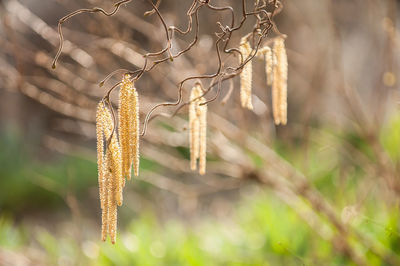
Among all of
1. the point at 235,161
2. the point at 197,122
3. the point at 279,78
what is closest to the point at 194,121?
the point at 197,122

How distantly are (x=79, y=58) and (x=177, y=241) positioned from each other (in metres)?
1.33

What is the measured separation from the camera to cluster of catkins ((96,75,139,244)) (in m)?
1.02

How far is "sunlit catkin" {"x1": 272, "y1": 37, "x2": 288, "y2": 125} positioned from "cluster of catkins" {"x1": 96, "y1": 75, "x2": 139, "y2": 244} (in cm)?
44

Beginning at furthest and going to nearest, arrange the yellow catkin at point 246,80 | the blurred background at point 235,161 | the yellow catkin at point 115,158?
the blurred background at point 235,161 → the yellow catkin at point 246,80 → the yellow catkin at point 115,158

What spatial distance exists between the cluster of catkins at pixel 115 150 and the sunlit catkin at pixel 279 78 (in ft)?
1.46

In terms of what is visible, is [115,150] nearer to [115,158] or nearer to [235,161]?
[115,158]

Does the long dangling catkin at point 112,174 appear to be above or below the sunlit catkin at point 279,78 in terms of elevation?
below

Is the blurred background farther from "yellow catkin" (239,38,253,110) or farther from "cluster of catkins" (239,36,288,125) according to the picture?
"yellow catkin" (239,38,253,110)

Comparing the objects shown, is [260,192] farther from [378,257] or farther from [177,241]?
[378,257]

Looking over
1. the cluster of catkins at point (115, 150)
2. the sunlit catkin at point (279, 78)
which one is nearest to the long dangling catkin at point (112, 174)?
the cluster of catkins at point (115, 150)

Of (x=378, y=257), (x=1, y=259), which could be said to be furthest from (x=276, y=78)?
(x=1, y=259)

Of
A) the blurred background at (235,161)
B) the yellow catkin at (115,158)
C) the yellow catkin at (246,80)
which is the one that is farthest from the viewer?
the blurred background at (235,161)

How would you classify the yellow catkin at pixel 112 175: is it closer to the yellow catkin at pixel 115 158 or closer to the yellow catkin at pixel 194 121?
the yellow catkin at pixel 115 158

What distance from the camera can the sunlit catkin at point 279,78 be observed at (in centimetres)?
132
